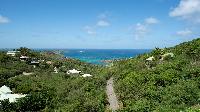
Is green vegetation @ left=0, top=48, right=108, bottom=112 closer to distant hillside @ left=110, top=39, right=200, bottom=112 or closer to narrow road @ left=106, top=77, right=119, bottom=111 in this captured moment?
narrow road @ left=106, top=77, right=119, bottom=111

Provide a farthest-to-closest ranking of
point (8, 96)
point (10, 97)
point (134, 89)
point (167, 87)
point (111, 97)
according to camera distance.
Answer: point (8, 96) → point (10, 97) → point (111, 97) → point (134, 89) → point (167, 87)

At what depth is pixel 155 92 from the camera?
1105 inches

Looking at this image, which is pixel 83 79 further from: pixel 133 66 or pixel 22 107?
pixel 22 107

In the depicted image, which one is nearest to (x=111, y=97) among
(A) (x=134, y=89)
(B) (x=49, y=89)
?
(A) (x=134, y=89)

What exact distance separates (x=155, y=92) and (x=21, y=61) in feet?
121

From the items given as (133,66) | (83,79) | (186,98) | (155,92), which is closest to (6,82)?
(83,79)

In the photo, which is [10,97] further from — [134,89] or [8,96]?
[134,89]

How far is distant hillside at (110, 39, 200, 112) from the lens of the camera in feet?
83.4

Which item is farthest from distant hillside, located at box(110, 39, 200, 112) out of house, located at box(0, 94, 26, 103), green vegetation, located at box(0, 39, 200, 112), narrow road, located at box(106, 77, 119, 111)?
house, located at box(0, 94, 26, 103)

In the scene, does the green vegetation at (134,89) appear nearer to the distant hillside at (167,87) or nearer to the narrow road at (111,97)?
the distant hillside at (167,87)

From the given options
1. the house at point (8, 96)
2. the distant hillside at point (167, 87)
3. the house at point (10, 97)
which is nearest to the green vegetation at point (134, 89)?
the distant hillside at point (167, 87)

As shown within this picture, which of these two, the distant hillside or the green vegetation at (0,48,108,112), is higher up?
the distant hillside

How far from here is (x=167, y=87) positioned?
29.4 meters

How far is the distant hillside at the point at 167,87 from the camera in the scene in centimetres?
2542
